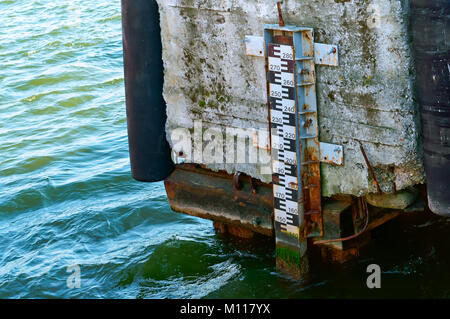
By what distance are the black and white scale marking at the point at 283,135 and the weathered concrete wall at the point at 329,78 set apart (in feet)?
0.62

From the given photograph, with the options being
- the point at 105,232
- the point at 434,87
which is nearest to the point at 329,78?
the point at 434,87

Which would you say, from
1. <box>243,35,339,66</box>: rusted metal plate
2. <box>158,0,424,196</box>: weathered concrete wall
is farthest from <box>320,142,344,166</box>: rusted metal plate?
<box>243,35,339,66</box>: rusted metal plate

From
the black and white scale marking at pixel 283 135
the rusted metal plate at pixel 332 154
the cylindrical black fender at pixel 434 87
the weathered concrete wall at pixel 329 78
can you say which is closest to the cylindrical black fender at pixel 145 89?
the weathered concrete wall at pixel 329 78

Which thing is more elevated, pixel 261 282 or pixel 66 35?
pixel 66 35

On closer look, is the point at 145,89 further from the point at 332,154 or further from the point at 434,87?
the point at 434,87

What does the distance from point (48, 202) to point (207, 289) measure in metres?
3.06

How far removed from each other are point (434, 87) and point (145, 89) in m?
2.51

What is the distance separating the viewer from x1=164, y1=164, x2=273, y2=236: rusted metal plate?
610cm

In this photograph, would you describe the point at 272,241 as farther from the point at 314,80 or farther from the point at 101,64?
the point at 101,64

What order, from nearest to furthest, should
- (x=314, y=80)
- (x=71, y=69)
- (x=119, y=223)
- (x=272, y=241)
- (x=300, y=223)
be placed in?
(x=314, y=80) → (x=300, y=223) → (x=272, y=241) → (x=119, y=223) → (x=71, y=69)

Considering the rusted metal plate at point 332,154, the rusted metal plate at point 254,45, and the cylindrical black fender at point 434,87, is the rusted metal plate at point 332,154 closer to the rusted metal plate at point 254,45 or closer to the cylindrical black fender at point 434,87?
the cylindrical black fender at point 434,87

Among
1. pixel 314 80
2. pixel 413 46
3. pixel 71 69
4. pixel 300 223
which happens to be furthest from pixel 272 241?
pixel 71 69
